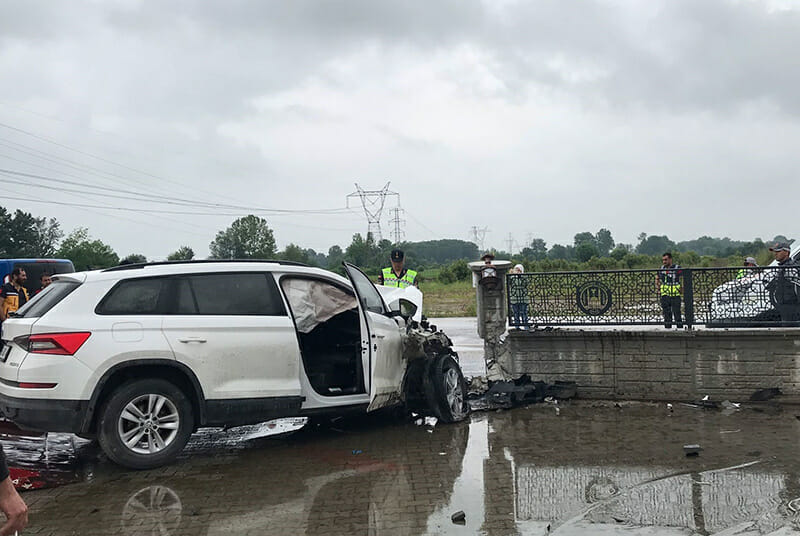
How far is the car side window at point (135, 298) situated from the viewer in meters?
6.46

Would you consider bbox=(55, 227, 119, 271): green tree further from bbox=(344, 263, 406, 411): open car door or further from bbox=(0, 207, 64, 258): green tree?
bbox=(344, 263, 406, 411): open car door

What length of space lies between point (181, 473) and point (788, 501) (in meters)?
4.89

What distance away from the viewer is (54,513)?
5379mm

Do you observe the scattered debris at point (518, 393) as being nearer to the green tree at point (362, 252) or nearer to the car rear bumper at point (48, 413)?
the car rear bumper at point (48, 413)

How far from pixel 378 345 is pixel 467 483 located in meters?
2.04

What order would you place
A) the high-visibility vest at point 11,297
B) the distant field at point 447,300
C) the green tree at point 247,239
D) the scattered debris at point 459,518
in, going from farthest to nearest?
the green tree at point 247,239, the distant field at point 447,300, the high-visibility vest at point 11,297, the scattered debris at point 459,518

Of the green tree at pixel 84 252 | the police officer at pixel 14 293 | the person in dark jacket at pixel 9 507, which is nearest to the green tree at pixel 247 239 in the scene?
the green tree at pixel 84 252

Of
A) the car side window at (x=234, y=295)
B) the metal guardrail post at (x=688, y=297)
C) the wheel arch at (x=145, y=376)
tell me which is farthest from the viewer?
the metal guardrail post at (x=688, y=297)

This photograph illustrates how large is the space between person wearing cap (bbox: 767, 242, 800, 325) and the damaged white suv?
4990mm

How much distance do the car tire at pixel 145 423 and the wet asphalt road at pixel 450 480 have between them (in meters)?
0.19

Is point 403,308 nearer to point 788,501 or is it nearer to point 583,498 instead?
point 583,498

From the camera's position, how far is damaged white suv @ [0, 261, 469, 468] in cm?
613

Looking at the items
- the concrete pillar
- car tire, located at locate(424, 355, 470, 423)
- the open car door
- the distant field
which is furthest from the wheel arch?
the distant field

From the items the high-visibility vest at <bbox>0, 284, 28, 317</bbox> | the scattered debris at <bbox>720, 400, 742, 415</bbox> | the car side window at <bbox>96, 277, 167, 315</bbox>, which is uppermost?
the high-visibility vest at <bbox>0, 284, 28, 317</bbox>
